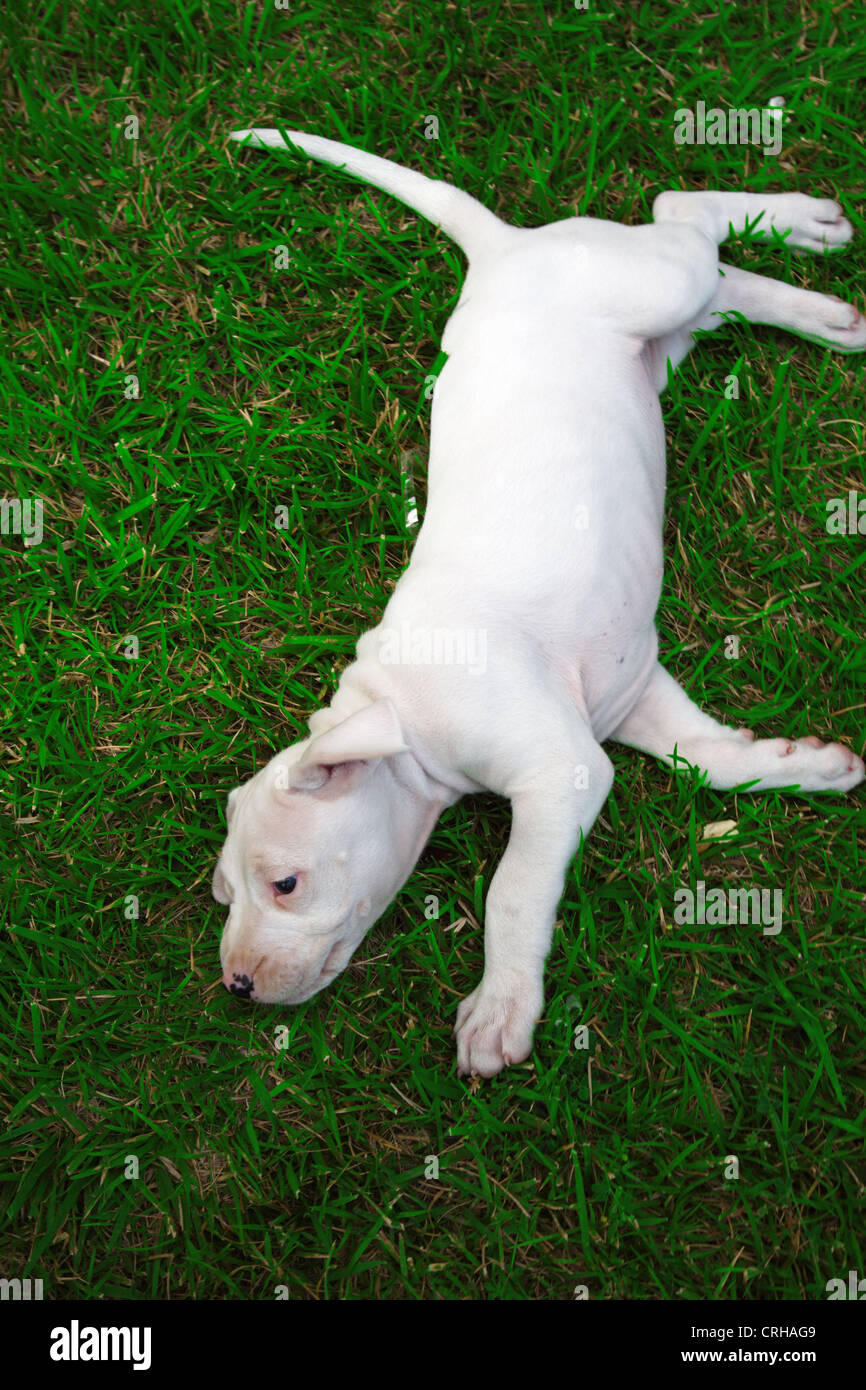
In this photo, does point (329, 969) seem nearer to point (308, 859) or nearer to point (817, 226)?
point (308, 859)

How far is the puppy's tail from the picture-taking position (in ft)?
12.0

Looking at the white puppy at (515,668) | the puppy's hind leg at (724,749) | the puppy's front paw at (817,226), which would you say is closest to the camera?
the white puppy at (515,668)

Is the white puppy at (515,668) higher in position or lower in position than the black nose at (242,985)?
higher

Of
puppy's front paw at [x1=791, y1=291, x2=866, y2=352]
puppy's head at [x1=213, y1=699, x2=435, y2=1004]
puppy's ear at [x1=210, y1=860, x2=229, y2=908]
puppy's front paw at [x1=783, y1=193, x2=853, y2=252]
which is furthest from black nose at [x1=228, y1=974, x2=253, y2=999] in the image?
puppy's front paw at [x1=783, y1=193, x2=853, y2=252]

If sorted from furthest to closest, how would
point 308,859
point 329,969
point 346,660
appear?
point 346,660, point 329,969, point 308,859

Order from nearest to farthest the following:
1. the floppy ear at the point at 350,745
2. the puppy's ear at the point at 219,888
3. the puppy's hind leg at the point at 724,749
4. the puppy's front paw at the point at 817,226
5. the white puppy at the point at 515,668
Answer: the floppy ear at the point at 350,745, the white puppy at the point at 515,668, the puppy's ear at the point at 219,888, the puppy's hind leg at the point at 724,749, the puppy's front paw at the point at 817,226

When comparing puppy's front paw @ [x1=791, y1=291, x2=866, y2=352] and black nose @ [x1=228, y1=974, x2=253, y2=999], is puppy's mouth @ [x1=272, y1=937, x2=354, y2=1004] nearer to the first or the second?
black nose @ [x1=228, y1=974, x2=253, y2=999]

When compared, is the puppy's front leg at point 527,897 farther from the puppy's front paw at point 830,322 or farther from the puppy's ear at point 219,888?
the puppy's front paw at point 830,322

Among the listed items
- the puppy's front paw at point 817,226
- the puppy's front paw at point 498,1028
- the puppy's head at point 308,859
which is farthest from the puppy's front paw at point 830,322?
the puppy's front paw at point 498,1028

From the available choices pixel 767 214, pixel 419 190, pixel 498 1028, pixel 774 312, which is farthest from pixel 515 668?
pixel 767 214

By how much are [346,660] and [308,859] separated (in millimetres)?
1099

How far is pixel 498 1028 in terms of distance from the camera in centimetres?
315

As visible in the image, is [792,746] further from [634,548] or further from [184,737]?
[184,737]

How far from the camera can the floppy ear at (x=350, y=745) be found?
2.66m
